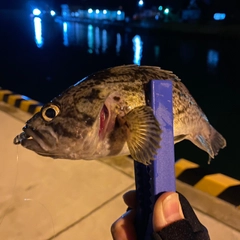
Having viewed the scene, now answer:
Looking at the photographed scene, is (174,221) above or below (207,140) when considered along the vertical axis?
below

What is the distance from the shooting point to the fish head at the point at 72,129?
37.1 inches

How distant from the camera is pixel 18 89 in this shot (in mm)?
10602

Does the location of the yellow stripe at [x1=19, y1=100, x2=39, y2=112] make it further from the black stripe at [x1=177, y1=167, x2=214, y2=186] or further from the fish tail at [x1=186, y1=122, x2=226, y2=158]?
the fish tail at [x1=186, y1=122, x2=226, y2=158]

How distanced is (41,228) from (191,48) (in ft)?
74.9

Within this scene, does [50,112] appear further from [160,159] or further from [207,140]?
[207,140]

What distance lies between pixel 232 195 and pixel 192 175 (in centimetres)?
40

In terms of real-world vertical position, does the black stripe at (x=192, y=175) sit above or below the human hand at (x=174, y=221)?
below

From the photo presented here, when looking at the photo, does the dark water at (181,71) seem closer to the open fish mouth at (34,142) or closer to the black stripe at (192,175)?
the black stripe at (192,175)

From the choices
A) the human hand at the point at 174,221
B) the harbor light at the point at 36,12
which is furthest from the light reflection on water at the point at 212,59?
the harbor light at the point at 36,12

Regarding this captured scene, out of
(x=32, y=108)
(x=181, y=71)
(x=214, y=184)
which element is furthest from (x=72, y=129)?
(x=181, y=71)

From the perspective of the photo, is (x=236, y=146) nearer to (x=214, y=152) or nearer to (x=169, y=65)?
(x=214, y=152)

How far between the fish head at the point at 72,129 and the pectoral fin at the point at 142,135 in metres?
0.08

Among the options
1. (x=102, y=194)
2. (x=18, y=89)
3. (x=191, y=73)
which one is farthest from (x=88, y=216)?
(x=191, y=73)

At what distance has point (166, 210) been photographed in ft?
3.37
